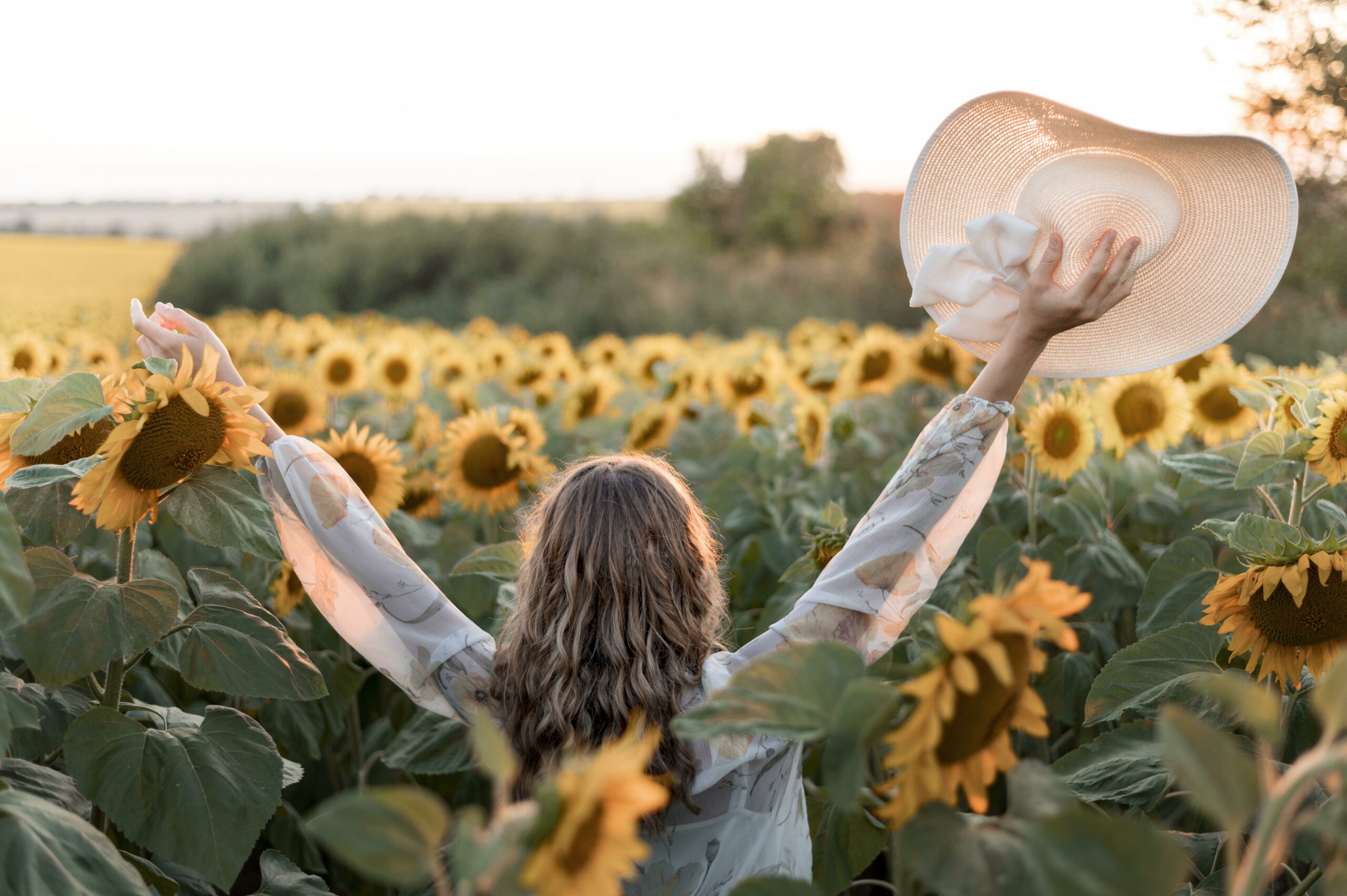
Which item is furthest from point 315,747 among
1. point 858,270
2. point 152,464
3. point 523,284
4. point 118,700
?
point 523,284

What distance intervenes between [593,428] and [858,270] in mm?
14293

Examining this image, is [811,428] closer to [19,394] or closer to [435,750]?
[435,750]

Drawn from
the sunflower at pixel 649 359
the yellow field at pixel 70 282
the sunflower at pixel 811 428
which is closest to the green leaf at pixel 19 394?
the sunflower at pixel 811 428

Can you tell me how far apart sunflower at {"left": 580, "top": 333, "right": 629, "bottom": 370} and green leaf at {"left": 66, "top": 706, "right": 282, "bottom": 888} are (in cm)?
481

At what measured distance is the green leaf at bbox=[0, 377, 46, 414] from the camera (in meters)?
1.47

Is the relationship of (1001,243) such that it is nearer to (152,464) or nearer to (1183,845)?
(1183,845)

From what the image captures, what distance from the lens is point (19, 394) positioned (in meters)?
1.49

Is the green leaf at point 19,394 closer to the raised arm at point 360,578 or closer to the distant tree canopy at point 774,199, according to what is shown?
the raised arm at point 360,578

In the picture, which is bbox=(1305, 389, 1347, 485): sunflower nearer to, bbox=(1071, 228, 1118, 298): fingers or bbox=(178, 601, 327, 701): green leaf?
bbox=(1071, 228, 1118, 298): fingers

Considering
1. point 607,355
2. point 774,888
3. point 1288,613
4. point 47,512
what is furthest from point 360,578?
point 607,355

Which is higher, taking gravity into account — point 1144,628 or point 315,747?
point 1144,628

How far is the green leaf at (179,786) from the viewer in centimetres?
131

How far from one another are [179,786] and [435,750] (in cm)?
84

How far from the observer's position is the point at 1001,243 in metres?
1.41
